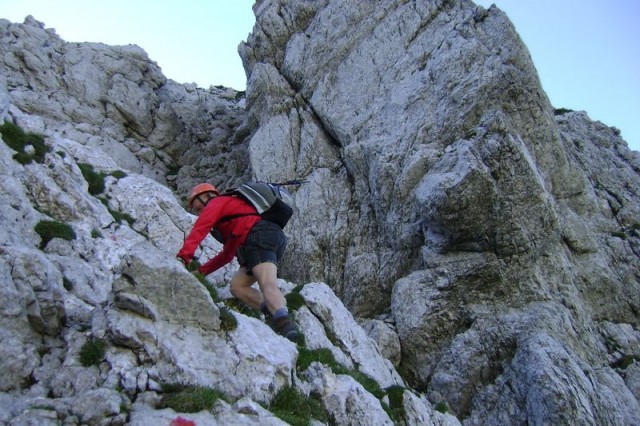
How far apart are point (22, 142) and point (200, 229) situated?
8.39m

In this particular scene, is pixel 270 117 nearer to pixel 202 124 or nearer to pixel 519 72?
pixel 202 124

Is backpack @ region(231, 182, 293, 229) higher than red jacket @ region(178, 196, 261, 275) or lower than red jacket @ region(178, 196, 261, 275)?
higher

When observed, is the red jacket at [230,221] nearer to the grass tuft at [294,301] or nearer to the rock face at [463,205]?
the grass tuft at [294,301]

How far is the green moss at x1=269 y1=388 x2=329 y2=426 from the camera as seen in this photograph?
8970 millimetres

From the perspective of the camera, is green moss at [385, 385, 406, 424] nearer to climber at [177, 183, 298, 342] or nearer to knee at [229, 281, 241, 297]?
climber at [177, 183, 298, 342]

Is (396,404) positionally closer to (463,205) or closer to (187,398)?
(187,398)

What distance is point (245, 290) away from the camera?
42.2ft

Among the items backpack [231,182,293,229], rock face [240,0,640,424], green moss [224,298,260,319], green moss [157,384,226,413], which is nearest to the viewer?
green moss [157,384,226,413]

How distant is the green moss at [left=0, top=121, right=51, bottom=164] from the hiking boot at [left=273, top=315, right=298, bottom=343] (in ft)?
31.2

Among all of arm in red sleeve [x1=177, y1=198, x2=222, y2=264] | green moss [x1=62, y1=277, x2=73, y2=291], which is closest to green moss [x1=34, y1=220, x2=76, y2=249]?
green moss [x1=62, y1=277, x2=73, y2=291]

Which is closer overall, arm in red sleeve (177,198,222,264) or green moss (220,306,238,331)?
green moss (220,306,238,331)

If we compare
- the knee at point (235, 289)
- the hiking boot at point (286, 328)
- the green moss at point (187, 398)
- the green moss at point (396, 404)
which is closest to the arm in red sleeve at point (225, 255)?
the knee at point (235, 289)

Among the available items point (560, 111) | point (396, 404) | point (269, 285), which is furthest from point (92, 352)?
point (560, 111)

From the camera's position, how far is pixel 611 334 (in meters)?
22.0
